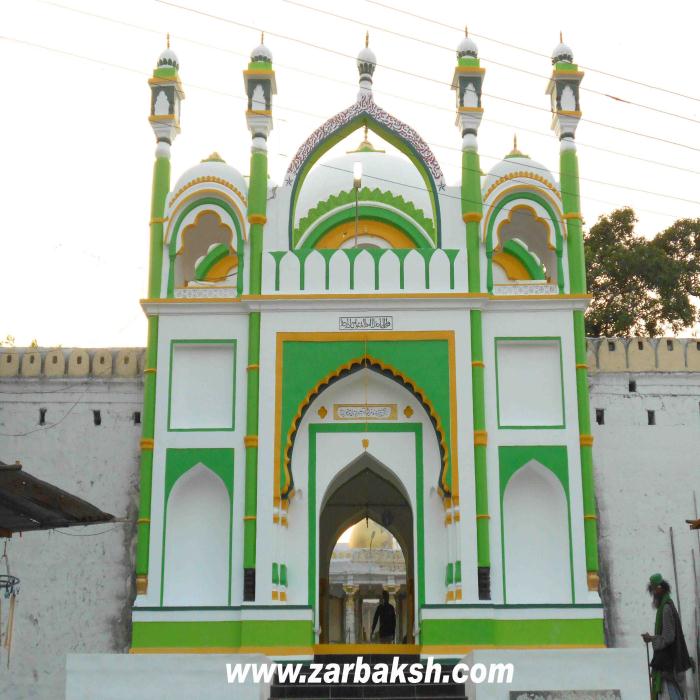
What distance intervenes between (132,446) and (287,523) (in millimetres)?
3245

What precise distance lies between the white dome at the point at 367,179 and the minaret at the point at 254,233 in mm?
1582

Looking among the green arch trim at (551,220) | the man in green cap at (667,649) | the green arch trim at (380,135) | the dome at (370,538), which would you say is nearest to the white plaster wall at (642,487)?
the green arch trim at (551,220)

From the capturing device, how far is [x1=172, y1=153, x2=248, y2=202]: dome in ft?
44.8

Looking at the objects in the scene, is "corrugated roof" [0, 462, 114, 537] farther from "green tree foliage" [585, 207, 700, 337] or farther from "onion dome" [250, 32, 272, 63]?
"green tree foliage" [585, 207, 700, 337]

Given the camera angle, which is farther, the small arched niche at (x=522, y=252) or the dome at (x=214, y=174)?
the small arched niche at (x=522, y=252)

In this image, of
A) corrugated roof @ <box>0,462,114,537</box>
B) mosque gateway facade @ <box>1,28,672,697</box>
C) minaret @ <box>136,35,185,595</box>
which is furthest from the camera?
minaret @ <box>136,35,185,595</box>

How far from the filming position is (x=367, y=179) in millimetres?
15555

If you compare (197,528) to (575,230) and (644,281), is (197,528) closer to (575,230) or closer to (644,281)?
(575,230)

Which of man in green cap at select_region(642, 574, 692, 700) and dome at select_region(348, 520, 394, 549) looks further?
dome at select_region(348, 520, 394, 549)

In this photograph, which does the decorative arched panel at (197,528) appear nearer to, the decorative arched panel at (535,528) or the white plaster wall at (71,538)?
the white plaster wall at (71,538)

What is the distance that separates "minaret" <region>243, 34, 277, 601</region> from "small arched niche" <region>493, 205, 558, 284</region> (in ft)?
11.1

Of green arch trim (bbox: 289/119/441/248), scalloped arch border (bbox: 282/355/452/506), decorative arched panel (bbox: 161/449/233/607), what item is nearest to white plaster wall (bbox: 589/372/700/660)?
scalloped arch border (bbox: 282/355/452/506)

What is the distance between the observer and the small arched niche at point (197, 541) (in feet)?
40.9

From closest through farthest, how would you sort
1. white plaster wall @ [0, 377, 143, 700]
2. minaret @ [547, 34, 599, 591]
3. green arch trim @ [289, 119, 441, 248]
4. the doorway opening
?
minaret @ [547, 34, 599, 591]
green arch trim @ [289, 119, 441, 248]
white plaster wall @ [0, 377, 143, 700]
the doorway opening
